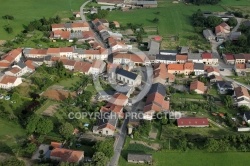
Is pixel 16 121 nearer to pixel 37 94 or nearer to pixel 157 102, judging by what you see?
pixel 37 94

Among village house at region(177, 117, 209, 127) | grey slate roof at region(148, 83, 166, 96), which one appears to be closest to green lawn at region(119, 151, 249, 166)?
village house at region(177, 117, 209, 127)

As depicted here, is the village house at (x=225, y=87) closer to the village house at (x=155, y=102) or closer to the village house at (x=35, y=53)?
the village house at (x=155, y=102)

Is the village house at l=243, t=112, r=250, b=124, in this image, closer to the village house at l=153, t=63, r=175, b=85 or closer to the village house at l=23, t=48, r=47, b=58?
the village house at l=153, t=63, r=175, b=85

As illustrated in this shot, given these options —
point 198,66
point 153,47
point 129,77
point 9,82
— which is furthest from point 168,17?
point 9,82

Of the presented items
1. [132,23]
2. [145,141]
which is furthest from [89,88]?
[132,23]

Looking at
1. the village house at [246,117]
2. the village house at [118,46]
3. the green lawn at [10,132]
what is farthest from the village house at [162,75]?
the green lawn at [10,132]
